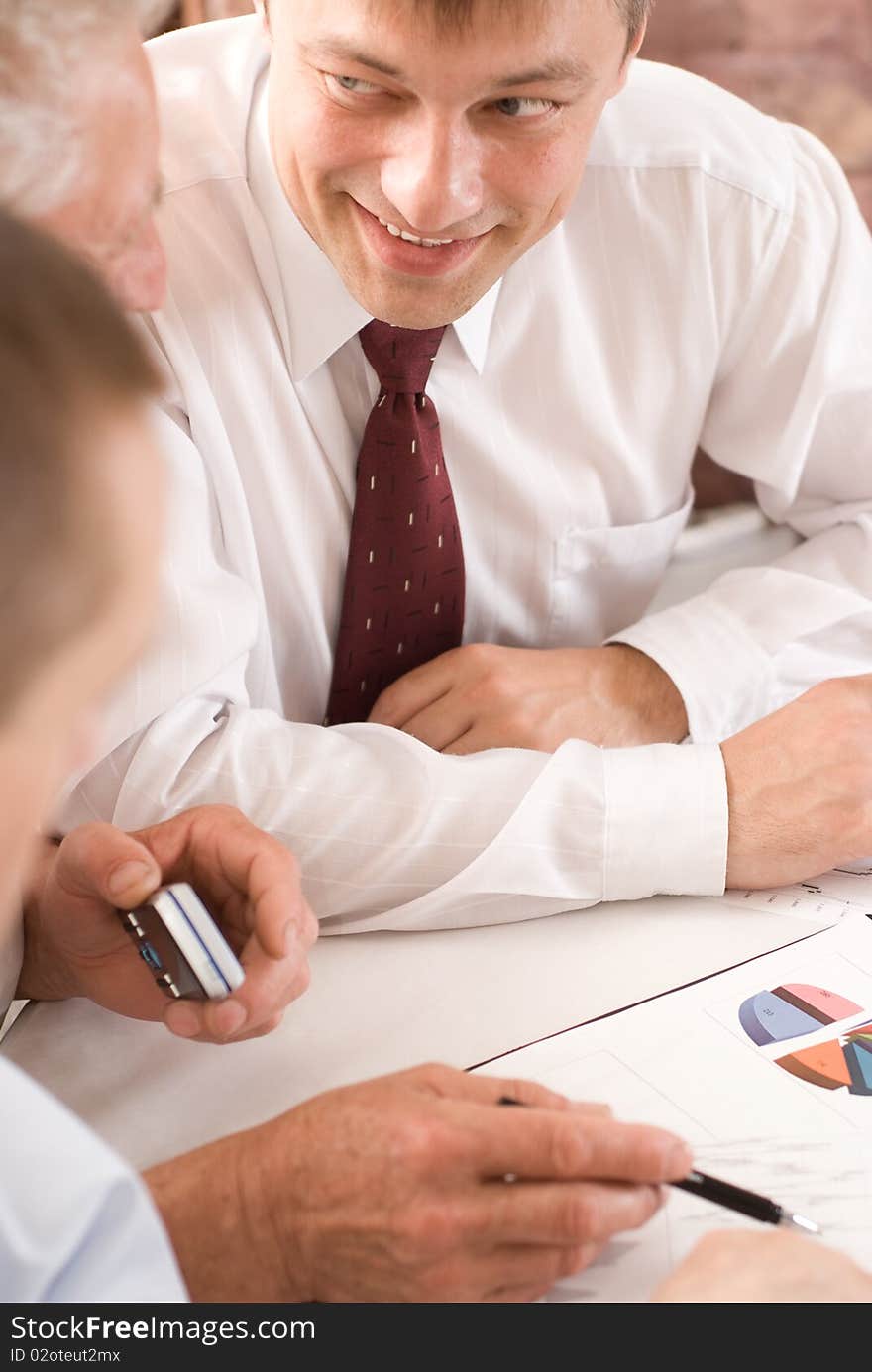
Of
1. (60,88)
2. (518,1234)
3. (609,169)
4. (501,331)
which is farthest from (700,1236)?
(609,169)

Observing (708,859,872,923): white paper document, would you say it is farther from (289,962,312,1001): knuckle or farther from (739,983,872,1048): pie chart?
(289,962,312,1001): knuckle

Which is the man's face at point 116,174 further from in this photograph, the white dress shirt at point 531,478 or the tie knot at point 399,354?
the tie knot at point 399,354

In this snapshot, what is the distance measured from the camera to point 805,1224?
2.34 feet

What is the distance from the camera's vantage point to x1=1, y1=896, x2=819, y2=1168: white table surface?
0.85 m

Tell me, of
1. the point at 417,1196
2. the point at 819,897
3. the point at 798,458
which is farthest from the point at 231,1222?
the point at 798,458

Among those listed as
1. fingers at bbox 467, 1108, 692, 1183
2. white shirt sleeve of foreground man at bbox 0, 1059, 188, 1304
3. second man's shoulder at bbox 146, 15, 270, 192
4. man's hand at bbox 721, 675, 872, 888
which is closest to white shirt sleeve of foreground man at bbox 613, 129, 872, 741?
man's hand at bbox 721, 675, 872, 888

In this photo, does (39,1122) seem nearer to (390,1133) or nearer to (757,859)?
(390,1133)

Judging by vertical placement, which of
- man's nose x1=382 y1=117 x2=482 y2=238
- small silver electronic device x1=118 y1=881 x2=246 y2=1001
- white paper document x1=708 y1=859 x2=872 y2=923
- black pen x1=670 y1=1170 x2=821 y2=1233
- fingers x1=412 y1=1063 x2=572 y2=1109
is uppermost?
man's nose x1=382 y1=117 x2=482 y2=238

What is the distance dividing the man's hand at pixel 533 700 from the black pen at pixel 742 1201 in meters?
0.49

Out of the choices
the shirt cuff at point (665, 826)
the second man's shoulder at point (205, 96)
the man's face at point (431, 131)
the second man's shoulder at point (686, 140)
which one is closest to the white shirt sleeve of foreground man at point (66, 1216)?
the shirt cuff at point (665, 826)

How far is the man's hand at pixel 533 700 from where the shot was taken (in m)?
1.18

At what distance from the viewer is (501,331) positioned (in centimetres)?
127

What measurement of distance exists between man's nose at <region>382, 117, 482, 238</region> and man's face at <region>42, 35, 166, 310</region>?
8.3 inches
